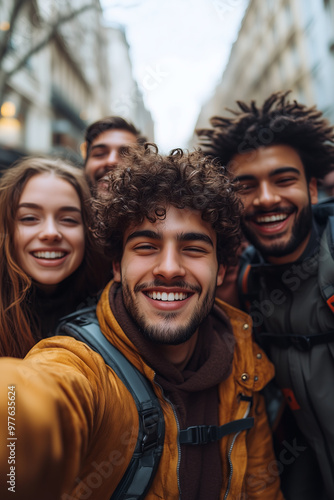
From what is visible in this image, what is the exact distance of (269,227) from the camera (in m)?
2.46

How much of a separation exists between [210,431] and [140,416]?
0.48 m

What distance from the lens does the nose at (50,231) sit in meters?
2.27

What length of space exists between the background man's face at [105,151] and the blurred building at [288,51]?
7.82m

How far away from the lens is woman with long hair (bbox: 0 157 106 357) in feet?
7.23

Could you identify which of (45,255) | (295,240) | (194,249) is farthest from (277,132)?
(45,255)

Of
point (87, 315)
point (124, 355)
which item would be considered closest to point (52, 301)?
point (87, 315)

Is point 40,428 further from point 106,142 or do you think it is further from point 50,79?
point 50,79

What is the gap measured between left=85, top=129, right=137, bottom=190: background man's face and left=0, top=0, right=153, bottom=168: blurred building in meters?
1.81

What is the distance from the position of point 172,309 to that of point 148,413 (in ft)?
1.79

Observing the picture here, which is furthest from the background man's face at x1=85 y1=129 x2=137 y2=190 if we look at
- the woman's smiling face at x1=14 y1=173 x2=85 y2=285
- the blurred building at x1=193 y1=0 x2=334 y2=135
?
the blurred building at x1=193 y1=0 x2=334 y2=135

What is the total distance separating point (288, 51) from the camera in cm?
2062

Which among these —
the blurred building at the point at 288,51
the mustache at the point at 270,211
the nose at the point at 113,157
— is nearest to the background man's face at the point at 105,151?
the nose at the point at 113,157

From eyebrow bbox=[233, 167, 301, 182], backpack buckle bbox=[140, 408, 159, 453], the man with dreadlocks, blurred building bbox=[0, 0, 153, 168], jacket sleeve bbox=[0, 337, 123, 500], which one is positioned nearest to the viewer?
jacket sleeve bbox=[0, 337, 123, 500]

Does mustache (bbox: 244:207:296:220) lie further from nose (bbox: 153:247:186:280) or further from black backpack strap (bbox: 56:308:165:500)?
black backpack strap (bbox: 56:308:165:500)
